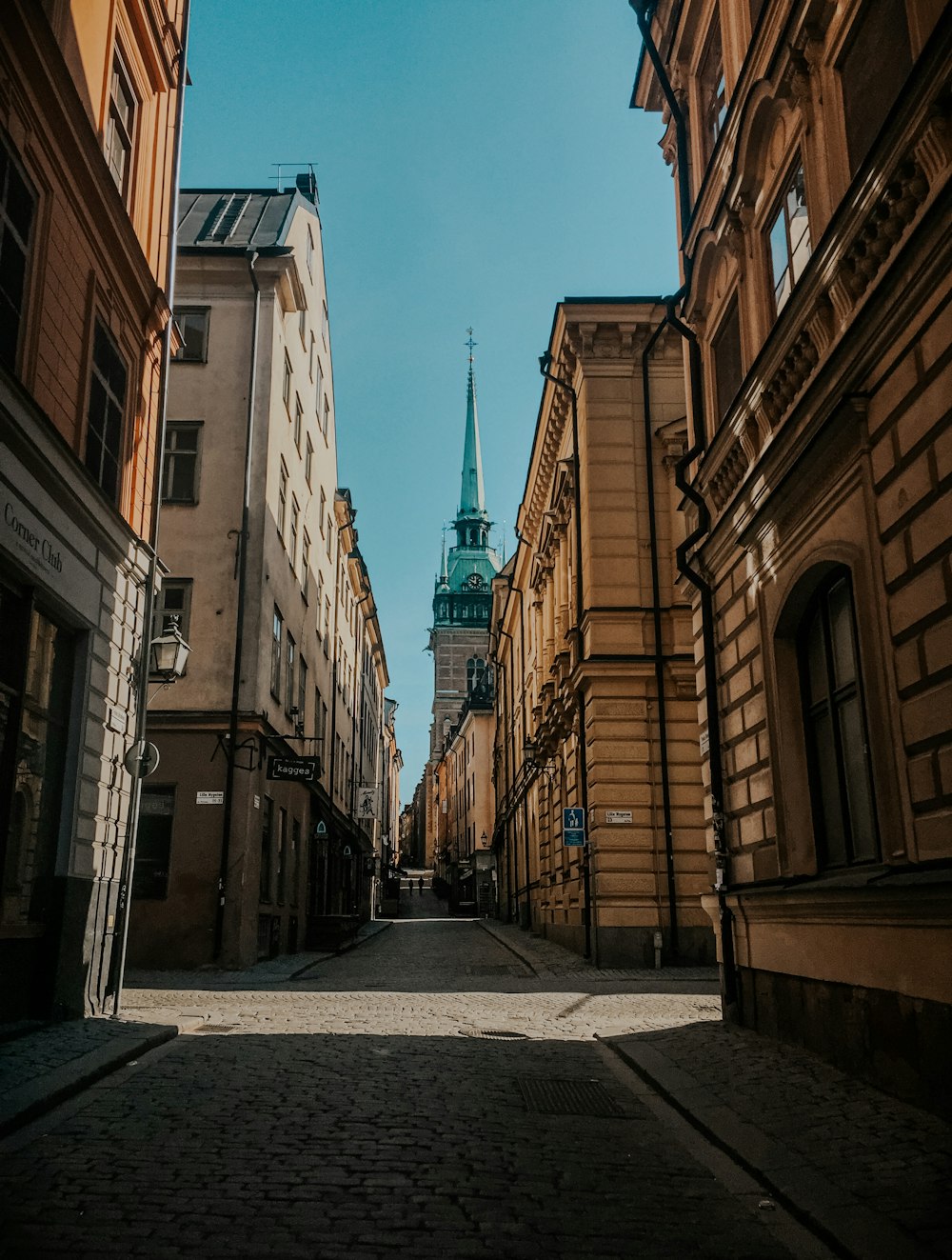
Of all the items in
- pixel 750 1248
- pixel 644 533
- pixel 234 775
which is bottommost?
pixel 750 1248

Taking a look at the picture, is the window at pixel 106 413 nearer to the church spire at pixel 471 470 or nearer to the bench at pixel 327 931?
the bench at pixel 327 931

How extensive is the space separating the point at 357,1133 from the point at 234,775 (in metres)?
14.7

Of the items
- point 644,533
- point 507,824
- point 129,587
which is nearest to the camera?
point 129,587

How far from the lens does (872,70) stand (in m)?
8.49

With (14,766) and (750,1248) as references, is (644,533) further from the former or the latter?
(750,1248)

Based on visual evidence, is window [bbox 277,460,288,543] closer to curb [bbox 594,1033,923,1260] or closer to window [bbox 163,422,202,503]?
window [bbox 163,422,202,503]

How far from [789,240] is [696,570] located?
384 centimetres

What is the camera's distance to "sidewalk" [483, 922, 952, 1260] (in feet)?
15.8

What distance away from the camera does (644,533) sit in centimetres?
2231

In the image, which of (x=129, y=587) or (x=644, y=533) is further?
(x=644, y=533)

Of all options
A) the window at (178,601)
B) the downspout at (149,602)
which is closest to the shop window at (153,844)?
the window at (178,601)

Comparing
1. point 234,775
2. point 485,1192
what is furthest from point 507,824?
point 485,1192

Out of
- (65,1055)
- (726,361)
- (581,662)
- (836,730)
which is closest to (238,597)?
(581,662)

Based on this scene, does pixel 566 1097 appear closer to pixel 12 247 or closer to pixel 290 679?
pixel 12 247
